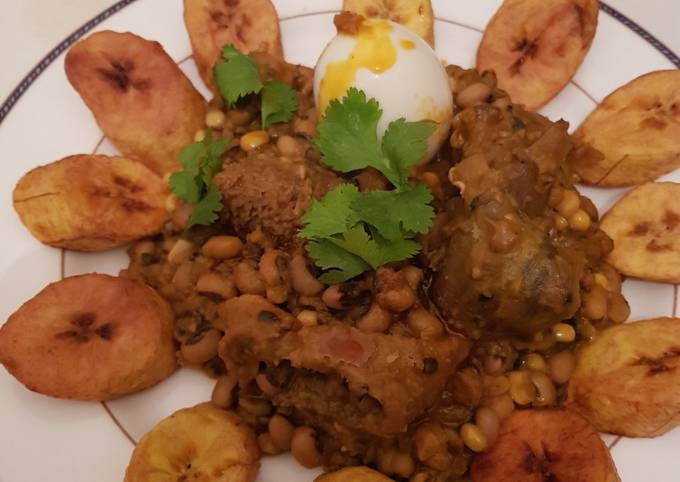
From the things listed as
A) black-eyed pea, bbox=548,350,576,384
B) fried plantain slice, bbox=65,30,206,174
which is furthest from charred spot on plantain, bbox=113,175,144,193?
black-eyed pea, bbox=548,350,576,384

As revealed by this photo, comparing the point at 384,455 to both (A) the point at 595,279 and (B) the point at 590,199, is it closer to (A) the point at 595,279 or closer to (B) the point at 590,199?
(A) the point at 595,279

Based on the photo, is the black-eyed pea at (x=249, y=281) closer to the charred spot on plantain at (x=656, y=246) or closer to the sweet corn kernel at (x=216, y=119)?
the sweet corn kernel at (x=216, y=119)

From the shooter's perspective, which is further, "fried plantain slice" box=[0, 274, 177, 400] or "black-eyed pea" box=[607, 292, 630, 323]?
"black-eyed pea" box=[607, 292, 630, 323]

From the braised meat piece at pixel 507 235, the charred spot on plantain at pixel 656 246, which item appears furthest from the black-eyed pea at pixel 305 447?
the charred spot on plantain at pixel 656 246

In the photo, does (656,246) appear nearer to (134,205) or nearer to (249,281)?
(249,281)

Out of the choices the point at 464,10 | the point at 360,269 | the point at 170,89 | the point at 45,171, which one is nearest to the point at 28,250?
the point at 45,171

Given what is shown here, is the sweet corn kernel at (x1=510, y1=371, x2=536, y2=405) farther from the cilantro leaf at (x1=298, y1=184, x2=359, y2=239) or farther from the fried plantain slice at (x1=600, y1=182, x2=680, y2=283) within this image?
the cilantro leaf at (x1=298, y1=184, x2=359, y2=239)
